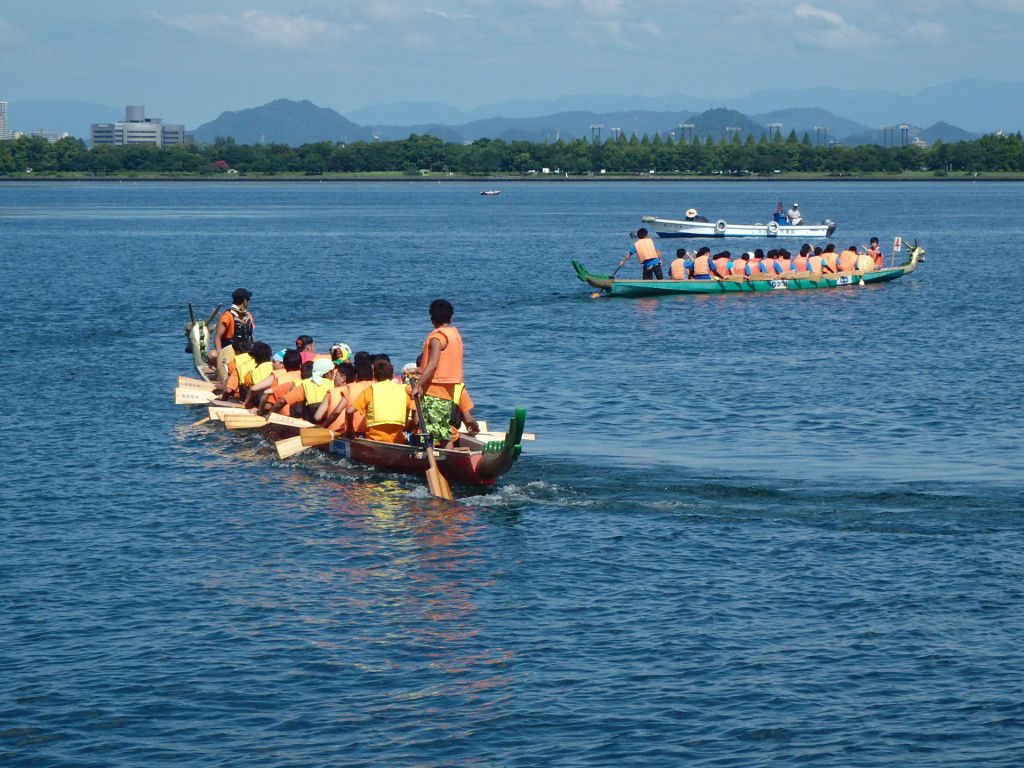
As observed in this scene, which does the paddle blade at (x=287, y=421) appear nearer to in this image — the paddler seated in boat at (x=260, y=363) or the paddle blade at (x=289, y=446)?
the paddle blade at (x=289, y=446)

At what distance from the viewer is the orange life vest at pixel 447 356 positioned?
70.5ft

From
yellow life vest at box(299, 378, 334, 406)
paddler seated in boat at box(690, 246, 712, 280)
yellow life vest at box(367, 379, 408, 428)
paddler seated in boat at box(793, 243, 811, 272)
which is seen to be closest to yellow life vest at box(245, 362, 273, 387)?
yellow life vest at box(299, 378, 334, 406)

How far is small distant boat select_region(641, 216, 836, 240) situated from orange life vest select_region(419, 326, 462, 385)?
221 feet

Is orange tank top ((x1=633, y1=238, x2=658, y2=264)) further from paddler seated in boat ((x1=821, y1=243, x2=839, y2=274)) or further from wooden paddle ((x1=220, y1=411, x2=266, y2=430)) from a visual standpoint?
wooden paddle ((x1=220, y1=411, x2=266, y2=430))

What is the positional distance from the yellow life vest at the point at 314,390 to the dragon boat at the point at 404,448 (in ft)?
2.07

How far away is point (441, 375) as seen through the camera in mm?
21953

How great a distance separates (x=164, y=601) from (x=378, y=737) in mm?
5172

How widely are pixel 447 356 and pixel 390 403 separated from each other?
215cm

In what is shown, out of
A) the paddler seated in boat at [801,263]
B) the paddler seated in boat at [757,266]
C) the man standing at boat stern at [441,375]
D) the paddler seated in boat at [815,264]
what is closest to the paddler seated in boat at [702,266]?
the paddler seated in boat at [757,266]

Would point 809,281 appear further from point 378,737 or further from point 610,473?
point 378,737

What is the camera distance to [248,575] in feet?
61.7

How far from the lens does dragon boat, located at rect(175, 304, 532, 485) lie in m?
21.9

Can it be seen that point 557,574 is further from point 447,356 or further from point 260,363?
point 260,363

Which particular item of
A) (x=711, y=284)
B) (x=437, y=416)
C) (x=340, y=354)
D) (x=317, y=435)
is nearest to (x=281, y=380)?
(x=340, y=354)
